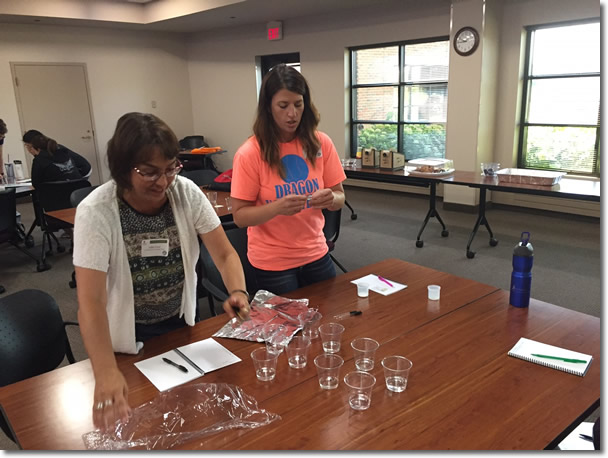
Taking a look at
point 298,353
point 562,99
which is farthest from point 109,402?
point 562,99

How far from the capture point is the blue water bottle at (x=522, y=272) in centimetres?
174

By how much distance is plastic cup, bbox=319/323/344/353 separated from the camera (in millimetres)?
1527

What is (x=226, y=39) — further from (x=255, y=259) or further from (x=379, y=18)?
(x=255, y=259)

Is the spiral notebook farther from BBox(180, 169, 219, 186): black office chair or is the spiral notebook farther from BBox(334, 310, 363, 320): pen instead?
BBox(180, 169, 219, 186): black office chair

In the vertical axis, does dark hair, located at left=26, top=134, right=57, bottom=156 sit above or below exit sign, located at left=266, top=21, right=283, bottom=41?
below

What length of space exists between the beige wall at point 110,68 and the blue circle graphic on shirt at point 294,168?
20.2 ft

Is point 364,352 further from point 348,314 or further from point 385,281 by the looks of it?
point 385,281

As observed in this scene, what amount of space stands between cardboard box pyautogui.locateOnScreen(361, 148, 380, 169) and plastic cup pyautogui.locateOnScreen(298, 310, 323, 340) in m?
3.84

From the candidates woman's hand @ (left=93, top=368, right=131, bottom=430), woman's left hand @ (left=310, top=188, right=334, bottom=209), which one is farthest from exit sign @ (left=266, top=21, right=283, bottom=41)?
woman's hand @ (left=93, top=368, right=131, bottom=430)

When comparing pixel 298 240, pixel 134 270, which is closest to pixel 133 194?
pixel 134 270

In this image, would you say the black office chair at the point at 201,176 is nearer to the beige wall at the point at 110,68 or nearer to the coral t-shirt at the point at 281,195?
the coral t-shirt at the point at 281,195

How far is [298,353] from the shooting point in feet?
4.71

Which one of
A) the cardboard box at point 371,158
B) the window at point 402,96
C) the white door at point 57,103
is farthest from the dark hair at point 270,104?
the white door at point 57,103

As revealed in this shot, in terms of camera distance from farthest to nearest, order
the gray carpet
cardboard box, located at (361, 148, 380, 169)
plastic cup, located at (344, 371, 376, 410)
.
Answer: cardboard box, located at (361, 148, 380, 169) < the gray carpet < plastic cup, located at (344, 371, 376, 410)
